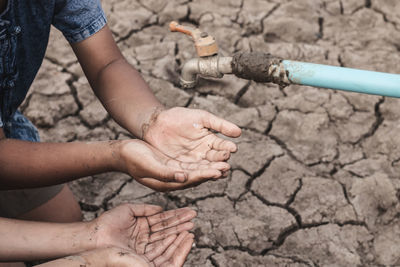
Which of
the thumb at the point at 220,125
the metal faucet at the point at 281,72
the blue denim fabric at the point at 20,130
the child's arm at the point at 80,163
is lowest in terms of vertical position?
the blue denim fabric at the point at 20,130

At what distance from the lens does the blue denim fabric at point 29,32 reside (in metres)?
Result: 1.57

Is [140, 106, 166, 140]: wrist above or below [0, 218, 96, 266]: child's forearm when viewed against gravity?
above

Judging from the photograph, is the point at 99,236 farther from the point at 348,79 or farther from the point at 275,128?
the point at 275,128

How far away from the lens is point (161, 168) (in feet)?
4.60

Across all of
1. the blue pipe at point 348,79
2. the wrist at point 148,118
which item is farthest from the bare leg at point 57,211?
the blue pipe at point 348,79

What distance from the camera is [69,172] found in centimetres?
156

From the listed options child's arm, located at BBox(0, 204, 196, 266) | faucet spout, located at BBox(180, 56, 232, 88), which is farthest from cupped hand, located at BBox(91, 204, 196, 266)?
faucet spout, located at BBox(180, 56, 232, 88)

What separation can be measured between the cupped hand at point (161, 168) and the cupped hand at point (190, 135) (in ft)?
0.14

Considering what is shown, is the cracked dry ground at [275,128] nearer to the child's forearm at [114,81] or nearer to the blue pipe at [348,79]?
the child's forearm at [114,81]

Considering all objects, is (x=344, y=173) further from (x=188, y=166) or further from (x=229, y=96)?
(x=188, y=166)

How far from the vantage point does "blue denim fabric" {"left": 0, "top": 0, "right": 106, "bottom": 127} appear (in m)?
1.57

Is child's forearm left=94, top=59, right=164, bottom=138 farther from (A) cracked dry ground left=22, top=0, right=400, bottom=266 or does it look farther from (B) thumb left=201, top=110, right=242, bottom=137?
(A) cracked dry ground left=22, top=0, right=400, bottom=266

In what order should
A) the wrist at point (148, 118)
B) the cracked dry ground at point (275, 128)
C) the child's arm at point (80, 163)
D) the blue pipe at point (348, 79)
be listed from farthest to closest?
the cracked dry ground at point (275, 128), the wrist at point (148, 118), the child's arm at point (80, 163), the blue pipe at point (348, 79)

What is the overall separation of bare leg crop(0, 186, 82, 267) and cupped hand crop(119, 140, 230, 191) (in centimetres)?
66
